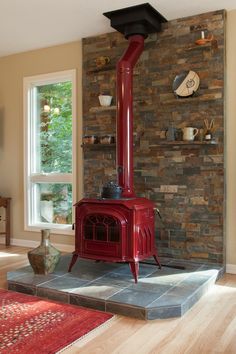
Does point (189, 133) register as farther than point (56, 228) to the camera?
No

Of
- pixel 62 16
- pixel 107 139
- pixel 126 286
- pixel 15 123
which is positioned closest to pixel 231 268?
pixel 126 286

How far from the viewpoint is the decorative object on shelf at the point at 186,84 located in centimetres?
362

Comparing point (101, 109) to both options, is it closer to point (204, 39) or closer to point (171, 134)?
point (171, 134)

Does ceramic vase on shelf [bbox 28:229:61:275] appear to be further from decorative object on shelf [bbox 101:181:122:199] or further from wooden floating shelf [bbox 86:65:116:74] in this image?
wooden floating shelf [bbox 86:65:116:74]

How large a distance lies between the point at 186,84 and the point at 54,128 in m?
1.84

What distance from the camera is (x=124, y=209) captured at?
3035 millimetres

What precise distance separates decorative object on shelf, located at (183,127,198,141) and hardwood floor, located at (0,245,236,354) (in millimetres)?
1514

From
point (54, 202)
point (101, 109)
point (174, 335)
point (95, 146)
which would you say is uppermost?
point (101, 109)

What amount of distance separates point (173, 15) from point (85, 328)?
298 centimetres

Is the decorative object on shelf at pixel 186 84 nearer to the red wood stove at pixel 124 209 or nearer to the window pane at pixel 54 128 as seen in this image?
the red wood stove at pixel 124 209

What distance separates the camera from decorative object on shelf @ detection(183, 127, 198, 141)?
3.52 meters

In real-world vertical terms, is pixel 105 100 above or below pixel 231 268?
above

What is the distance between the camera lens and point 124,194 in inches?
133

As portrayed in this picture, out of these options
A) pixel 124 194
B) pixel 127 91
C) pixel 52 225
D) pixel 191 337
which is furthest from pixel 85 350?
pixel 52 225
